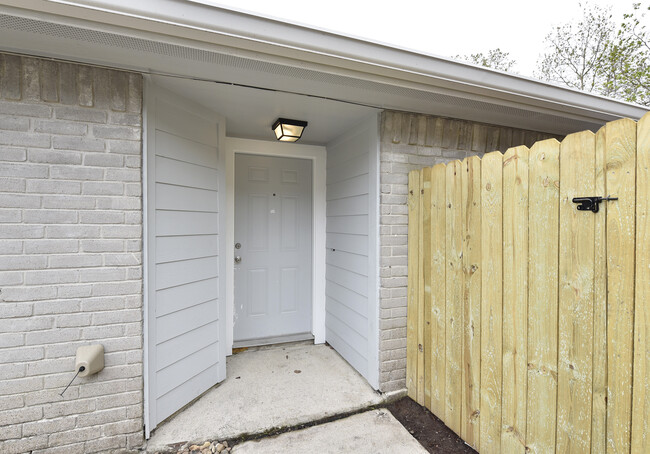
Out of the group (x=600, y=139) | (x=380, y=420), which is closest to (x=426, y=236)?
(x=600, y=139)

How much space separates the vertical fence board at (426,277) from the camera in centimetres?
214

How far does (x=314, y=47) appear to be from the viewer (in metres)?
1.51

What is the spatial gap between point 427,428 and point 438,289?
97cm

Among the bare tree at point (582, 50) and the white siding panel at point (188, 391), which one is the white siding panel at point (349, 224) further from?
the bare tree at point (582, 50)

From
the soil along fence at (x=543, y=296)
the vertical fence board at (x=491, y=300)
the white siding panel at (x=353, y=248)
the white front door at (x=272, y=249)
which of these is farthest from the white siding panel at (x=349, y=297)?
the vertical fence board at (x=491, y=300)

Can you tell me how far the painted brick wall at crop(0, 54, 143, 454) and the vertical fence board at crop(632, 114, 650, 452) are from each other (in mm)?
2443

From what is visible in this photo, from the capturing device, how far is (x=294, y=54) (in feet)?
5.03

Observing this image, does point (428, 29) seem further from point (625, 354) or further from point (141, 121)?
point (625, 354)

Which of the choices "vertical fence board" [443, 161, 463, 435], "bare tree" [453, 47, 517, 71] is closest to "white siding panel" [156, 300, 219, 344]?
"vertical fence board" [443, 161, 463, 435]

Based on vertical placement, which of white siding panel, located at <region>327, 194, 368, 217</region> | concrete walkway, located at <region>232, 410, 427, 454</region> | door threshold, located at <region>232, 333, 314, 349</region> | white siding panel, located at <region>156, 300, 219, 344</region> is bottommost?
concrete walkway, located at <region>232, 410, 427, 454</region>

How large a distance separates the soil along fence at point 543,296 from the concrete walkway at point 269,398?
0.71m

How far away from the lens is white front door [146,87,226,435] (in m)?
1.89

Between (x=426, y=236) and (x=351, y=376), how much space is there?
57.8 inches

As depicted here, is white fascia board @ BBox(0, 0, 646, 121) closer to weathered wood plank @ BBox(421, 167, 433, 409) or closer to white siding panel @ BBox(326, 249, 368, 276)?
weathered wood plank @ BBox(421, 167, 433, 409)
